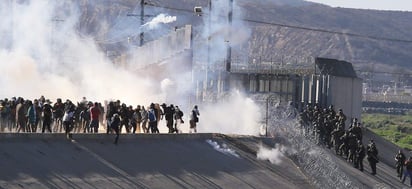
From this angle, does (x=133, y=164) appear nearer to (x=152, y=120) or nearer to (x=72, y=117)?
(x=72, y=117)

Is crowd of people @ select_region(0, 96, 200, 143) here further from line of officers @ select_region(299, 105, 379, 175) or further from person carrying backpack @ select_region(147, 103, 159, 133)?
line of officers @ select_region(299, 105, 379, 175)

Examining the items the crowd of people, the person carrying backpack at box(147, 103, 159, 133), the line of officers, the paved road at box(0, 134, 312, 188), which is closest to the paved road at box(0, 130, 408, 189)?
the paved road at box(0, 134, 312, 188)

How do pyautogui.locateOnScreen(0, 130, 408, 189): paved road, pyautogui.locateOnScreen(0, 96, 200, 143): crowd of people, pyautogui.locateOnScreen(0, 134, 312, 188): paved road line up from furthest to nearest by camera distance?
pyautogui.locateOnScreen(0, 96, 200, 143): crowd of people → pyautogui.locateOnScreen(0, 130, 408, 189): paved road → pyautogui.locateOnScreen(0, 134, 312, 188): paved road

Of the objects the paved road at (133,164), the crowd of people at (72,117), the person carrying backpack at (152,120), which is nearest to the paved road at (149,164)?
the paved road at (133,164)

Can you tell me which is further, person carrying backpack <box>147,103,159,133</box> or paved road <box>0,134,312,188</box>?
person carrying backpack <box>147,103,159,133</box>

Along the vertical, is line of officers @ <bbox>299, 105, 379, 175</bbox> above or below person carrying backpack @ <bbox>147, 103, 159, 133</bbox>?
below

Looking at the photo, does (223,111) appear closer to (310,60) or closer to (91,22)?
(310,60)

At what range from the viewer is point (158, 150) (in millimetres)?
30891

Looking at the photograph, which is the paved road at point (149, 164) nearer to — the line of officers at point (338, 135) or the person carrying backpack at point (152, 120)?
the person carrying backpack at point (152, 120)

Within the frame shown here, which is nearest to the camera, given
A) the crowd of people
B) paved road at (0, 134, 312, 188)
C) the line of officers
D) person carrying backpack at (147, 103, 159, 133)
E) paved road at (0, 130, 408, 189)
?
paved road at (0, 134, 312, 188)

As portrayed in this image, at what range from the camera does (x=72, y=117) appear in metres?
29.5

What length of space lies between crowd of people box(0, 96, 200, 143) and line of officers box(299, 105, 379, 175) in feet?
24.7

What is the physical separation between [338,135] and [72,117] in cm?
1411

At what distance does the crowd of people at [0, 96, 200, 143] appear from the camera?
96.9 feet
